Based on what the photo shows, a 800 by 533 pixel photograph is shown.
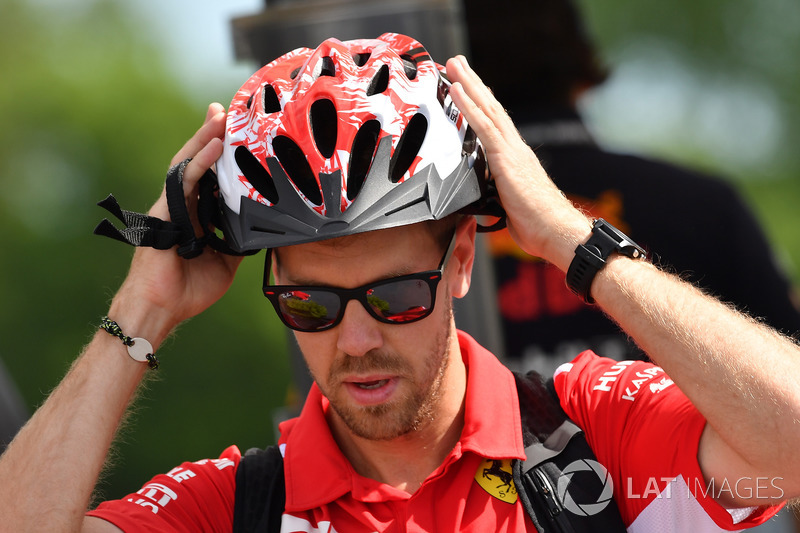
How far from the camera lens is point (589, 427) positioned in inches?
105

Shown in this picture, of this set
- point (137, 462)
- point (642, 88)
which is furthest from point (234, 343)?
point (642, 88)

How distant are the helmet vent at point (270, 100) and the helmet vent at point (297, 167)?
0.14m

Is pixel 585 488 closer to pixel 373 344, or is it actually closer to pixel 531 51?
pixel 373 344

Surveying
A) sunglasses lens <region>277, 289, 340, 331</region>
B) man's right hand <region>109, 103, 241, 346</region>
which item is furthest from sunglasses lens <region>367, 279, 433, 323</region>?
man's right hand <region>109, 103, 241, 346</region>

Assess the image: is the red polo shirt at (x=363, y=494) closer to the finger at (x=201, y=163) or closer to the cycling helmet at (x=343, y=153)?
the cycling helmet at (x=343, y=153)

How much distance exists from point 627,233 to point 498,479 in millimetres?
1897

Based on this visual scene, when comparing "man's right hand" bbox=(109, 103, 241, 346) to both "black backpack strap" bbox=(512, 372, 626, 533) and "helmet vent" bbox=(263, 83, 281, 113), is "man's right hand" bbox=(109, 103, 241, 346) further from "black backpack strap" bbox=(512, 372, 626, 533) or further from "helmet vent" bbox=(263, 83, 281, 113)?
"black backpack strap" bbox=(512, 372, 626, 533)

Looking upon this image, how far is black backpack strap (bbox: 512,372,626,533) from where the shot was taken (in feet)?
8.21

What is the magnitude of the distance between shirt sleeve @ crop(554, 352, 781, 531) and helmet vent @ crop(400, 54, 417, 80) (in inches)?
38.8

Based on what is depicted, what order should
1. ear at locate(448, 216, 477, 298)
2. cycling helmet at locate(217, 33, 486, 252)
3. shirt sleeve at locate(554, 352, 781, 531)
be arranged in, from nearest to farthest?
shirt sleeve at locate(554, 352, 781, 531) → cycling helmet at locate(217, 33, 486, 252) → ear at locate(448, 216, 477, 298)

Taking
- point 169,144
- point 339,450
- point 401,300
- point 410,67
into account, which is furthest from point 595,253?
point 169,144

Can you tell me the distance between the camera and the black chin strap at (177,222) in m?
2.77

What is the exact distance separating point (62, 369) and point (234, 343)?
136 centimetres

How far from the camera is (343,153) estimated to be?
2682mm
